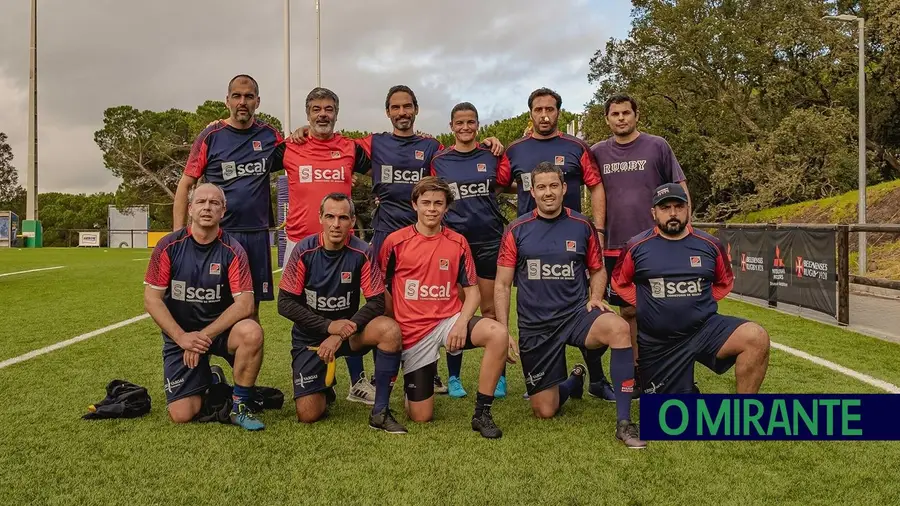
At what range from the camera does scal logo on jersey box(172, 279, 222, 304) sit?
4.26 m

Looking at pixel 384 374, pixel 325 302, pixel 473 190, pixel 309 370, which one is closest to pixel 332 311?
pixel 325 302

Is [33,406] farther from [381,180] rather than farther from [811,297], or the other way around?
[811,297]

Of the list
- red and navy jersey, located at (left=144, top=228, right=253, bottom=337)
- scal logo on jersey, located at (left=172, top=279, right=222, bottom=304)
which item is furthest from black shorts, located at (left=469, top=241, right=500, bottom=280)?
scal logo on jersey, located at (left=172, top=279, right=222, bottom=304)

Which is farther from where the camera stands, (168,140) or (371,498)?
(168,140)

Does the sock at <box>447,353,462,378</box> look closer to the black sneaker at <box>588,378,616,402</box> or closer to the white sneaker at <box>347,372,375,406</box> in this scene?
the white sneaker at <box>347,372,375,406</box>

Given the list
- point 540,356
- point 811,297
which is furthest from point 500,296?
point 811,297

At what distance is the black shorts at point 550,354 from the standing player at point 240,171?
2138 mm

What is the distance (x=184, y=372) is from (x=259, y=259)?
1133mm

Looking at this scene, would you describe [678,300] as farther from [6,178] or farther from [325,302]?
[6,178]

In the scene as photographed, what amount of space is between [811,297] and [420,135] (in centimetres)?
673

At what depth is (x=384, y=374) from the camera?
418cm

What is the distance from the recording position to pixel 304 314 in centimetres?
420

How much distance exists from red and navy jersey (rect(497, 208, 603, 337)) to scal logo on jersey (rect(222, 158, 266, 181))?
6.61 feet

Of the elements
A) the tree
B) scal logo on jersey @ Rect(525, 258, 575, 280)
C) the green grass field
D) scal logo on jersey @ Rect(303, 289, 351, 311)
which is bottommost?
the green grass field
